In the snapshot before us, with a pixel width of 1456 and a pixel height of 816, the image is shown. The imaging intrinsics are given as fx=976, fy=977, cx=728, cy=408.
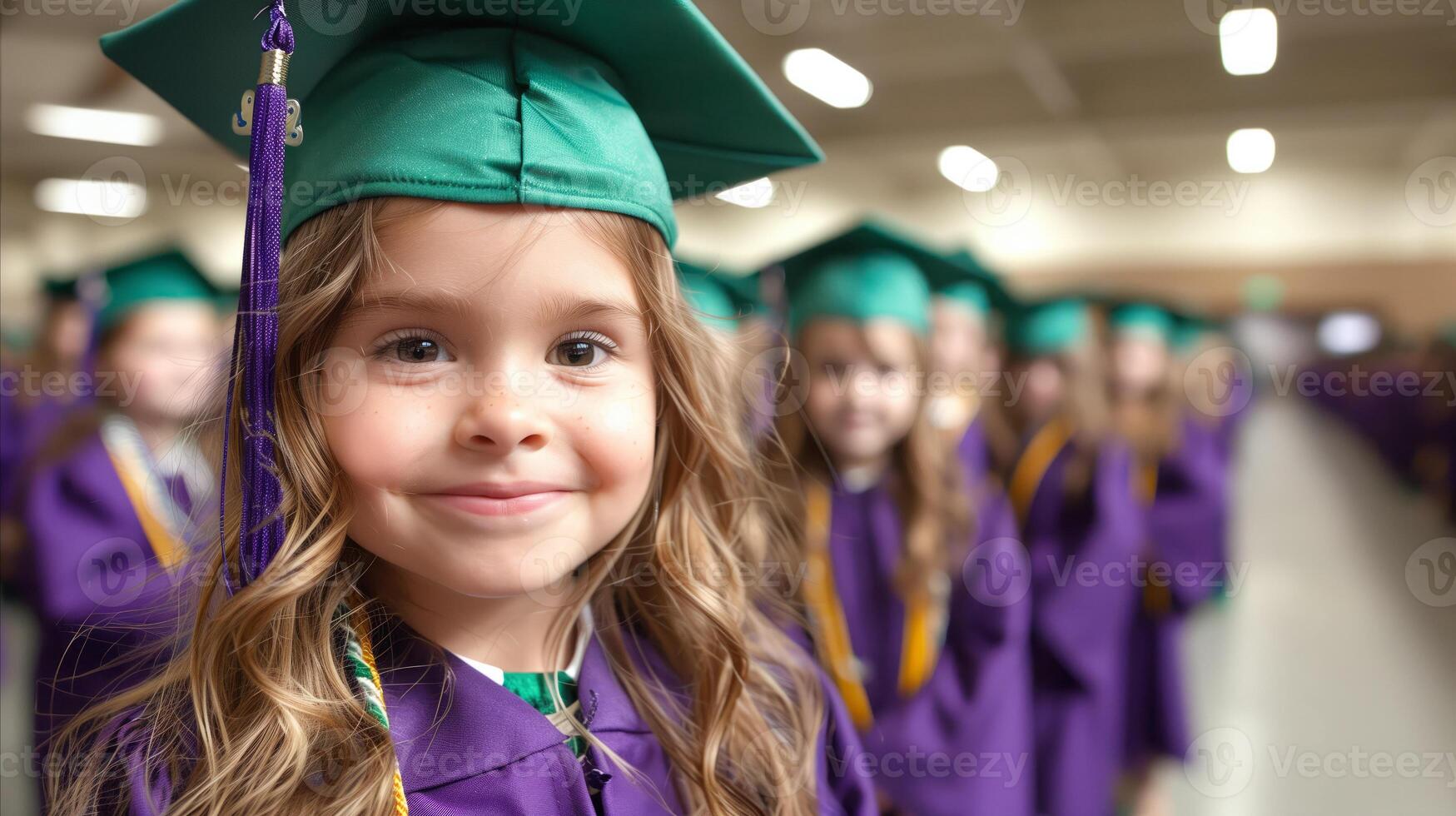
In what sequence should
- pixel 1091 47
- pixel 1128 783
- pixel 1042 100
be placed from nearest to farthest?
pixel 1128 783 < pixel 1091 47 < pixel 1042 100

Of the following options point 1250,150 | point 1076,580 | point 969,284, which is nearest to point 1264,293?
point 1250,150

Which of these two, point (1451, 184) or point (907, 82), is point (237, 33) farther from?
point (1451, 184)

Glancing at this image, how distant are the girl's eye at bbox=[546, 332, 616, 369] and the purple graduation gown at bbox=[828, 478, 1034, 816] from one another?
1.24 meters

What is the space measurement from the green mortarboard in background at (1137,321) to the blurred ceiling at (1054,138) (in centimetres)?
188

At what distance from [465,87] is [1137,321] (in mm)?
3295

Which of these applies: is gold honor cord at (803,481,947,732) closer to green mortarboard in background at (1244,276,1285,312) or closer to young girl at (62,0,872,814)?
young girl at (62,0,872,814)

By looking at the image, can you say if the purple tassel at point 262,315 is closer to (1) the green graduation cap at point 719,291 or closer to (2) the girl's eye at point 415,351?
(2) the girl's eye at point 415,351

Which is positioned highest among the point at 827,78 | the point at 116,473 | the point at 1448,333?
the point at 827,78

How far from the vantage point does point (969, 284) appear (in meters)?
2.76

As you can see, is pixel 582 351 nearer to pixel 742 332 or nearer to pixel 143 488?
pixel 742 332

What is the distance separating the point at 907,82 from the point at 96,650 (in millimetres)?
5395

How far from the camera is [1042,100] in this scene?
22.2 ft

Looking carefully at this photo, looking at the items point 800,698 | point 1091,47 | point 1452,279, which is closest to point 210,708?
point 800,698

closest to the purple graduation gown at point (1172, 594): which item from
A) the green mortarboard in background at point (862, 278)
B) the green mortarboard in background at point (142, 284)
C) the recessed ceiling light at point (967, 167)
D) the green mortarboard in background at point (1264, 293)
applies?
the green mortarboard in background at point (862, 278)
